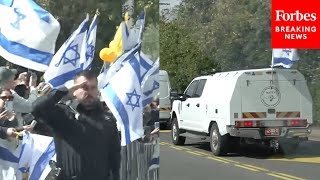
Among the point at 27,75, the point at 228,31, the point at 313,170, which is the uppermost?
the point at 228,31

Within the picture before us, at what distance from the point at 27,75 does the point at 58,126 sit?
41cm

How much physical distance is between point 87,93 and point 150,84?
52 centimetres

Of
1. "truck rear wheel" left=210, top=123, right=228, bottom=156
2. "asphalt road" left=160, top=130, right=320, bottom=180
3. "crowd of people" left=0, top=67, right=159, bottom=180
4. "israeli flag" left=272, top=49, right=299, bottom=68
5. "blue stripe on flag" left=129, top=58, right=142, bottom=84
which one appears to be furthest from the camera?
"truck rear wheel" left=210, top=123, right=228, bottom=156

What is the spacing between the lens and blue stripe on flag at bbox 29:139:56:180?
13.7 feet

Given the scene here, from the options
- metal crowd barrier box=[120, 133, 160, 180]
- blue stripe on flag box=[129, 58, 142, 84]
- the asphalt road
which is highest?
blue stripe on flag box=[129, 58, 142, 84]

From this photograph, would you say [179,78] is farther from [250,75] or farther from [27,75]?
[250,75]

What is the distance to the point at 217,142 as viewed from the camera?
14.1 metres

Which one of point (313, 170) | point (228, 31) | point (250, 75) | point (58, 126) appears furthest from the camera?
point (250, 75)

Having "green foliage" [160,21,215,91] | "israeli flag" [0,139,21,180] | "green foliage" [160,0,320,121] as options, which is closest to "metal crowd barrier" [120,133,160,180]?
"israeli flag" [0,139,21,180]

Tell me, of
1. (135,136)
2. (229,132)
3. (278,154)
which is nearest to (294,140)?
A: (278,154)

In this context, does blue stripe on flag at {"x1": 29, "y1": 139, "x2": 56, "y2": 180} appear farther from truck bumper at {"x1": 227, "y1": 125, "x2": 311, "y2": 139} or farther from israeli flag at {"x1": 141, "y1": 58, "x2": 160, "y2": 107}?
truck bumper at {"x1": 227, "y1": 125, "x2": 311, "y2": 139}

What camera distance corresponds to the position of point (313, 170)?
11.8 m

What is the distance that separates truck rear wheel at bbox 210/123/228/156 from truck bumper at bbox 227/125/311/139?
364 millimetres

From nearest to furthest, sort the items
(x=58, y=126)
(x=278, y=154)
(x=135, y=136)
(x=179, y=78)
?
(x=58, y=126), (x=135, y=136), (x=179, y=78), (x=278, y=154)
